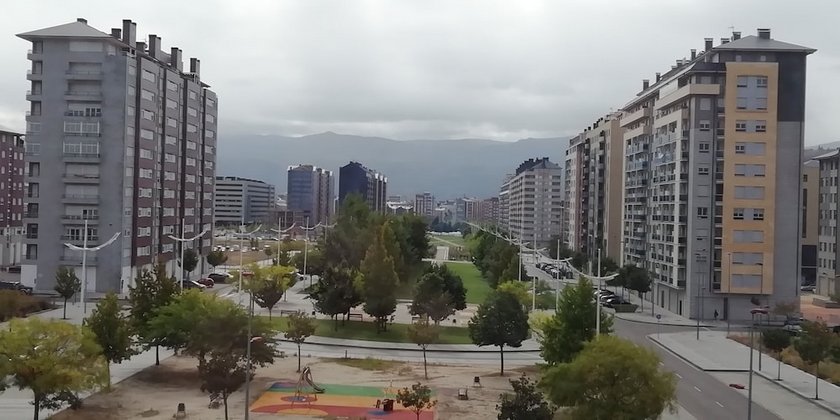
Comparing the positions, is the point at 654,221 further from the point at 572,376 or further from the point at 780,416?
the point at 572,376

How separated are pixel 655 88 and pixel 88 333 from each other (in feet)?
213

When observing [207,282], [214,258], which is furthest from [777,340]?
[214,258]

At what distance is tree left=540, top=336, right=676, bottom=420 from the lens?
976 inches

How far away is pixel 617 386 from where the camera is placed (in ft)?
81.5

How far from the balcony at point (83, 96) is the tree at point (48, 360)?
1777 inches

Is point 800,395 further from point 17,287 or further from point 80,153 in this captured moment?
Answer: point 17,287

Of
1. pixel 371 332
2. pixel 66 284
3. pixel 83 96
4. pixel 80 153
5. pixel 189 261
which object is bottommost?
pixel 371 332

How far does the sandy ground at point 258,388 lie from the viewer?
105 feet

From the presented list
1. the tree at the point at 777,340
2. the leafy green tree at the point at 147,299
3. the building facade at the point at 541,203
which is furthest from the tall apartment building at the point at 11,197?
the building facade at the point at 541,203

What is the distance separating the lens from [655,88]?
262ft

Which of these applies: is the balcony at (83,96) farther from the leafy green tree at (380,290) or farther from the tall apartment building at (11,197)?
the tall apartment building at (11,197)

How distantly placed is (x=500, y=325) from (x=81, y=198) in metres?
45.4

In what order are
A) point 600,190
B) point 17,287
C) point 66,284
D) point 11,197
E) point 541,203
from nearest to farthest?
point 66,284, point 17,287, point 11,197, point 600,190, point 541,203

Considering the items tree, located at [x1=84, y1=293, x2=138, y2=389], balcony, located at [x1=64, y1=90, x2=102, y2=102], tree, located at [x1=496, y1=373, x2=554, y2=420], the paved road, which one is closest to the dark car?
balcony, located at [x1=64, y1=90, x2=102, y2=102]
